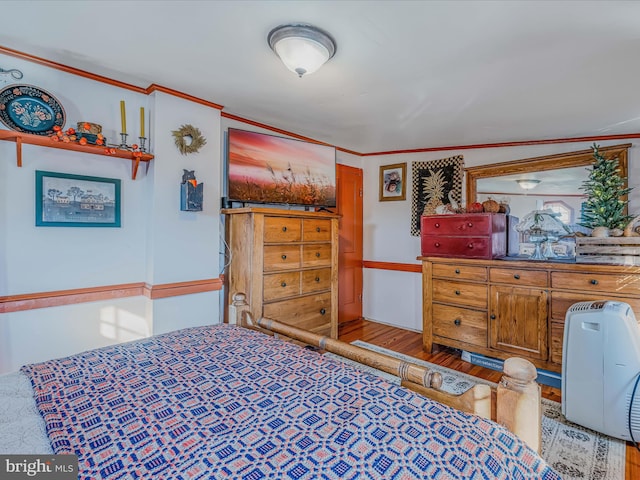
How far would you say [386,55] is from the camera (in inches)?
72.5

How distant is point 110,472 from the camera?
0.70 m

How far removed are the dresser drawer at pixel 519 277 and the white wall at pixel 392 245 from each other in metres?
1.18

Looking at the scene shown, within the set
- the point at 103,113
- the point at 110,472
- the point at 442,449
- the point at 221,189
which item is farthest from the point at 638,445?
the point at 103,113

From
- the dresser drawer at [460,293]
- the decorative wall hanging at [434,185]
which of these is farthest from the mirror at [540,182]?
the dresser drawer at [460,293]

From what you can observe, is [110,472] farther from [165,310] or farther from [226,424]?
[165,310]

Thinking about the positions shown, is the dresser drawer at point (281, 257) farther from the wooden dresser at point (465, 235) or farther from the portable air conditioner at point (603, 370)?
the portable air conditioner at point (603, 370)

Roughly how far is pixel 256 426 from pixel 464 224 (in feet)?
8.81

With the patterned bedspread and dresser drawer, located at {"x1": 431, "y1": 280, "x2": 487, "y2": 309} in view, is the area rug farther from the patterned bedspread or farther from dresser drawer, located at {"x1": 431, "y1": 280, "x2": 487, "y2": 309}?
the patterned bedspread

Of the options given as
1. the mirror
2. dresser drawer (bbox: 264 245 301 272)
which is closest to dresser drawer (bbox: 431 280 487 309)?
the mirror

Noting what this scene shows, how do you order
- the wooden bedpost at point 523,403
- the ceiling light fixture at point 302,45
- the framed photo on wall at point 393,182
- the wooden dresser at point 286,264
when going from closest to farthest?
the wooden bedpost at point 523,403
the ceiling light fixture at point 302,45
the wooden dresser at point 286,264
the framed photo on wall at point 393,182

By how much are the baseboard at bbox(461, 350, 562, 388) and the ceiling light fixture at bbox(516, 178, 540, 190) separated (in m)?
1.74

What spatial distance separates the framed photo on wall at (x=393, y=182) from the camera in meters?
4.04

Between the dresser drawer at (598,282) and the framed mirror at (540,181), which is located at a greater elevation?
the framed mirror at (540,181)

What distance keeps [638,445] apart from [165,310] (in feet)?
10.4
